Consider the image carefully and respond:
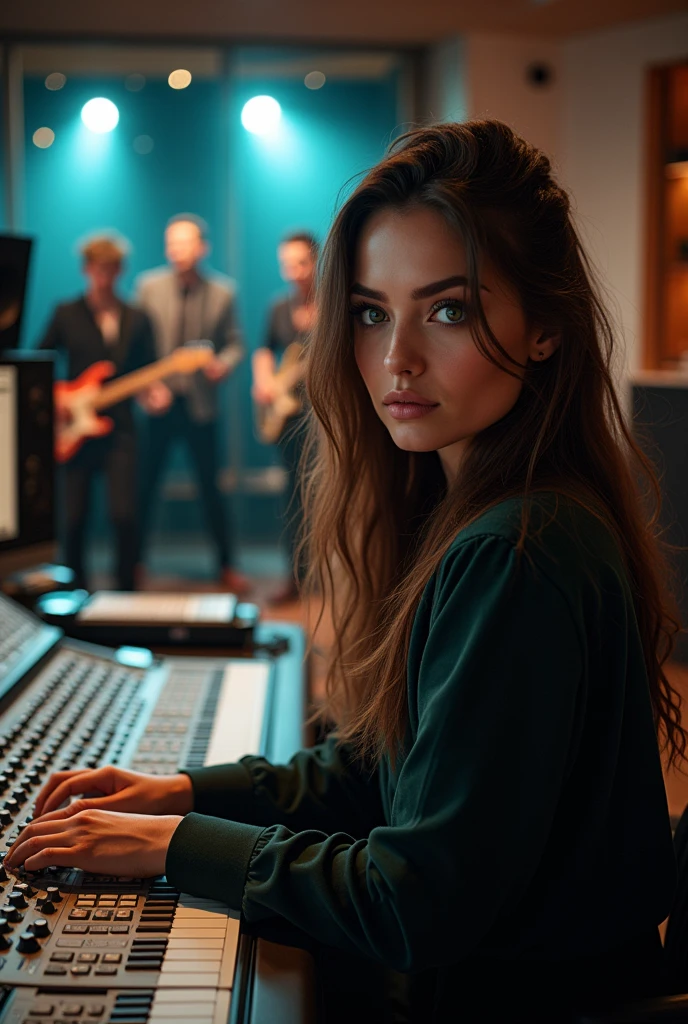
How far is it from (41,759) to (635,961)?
2.02 feet

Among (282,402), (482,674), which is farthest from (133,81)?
(482,674)

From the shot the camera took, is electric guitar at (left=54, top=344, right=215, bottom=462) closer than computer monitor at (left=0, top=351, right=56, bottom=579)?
No

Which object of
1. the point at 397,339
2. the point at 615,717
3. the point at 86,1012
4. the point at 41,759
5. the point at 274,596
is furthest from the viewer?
the point at 274,596

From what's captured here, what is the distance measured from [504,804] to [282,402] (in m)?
4.48

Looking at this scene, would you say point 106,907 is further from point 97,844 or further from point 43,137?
point 43,137

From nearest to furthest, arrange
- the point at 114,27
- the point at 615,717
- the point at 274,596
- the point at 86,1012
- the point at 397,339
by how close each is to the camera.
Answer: the point at 86,1012 < the point at 615,717 < the point at 397,339 < the point at 274,596 < the point at 114,27

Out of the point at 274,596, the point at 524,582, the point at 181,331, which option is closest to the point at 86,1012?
the point at 524,582

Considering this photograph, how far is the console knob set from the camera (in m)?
0.77

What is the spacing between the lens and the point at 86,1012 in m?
0.71

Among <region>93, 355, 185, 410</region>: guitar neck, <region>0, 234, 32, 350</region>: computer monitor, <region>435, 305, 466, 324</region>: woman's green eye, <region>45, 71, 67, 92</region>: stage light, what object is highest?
<region>45, 71, 67, 92</region>: stage light

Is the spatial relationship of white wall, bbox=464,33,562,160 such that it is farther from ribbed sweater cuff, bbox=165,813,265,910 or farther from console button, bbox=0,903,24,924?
console button, bbox=0,903,24,924

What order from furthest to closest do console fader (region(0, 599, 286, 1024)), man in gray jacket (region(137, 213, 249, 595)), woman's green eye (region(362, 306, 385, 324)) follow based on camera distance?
man in gray jacket (region(137, 213, 249, 595)) < woman's green eye (region(362, 306, 385, 324)) < console fader (region(0, 599, 286, 1024))

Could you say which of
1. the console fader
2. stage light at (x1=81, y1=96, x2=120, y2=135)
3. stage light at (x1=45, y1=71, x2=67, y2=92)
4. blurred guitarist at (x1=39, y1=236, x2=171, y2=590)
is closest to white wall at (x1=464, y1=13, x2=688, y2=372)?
stage light at (x1=81, y1=96, x2=120, y2=135)

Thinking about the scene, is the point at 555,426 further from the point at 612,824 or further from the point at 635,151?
the point at 635,151
